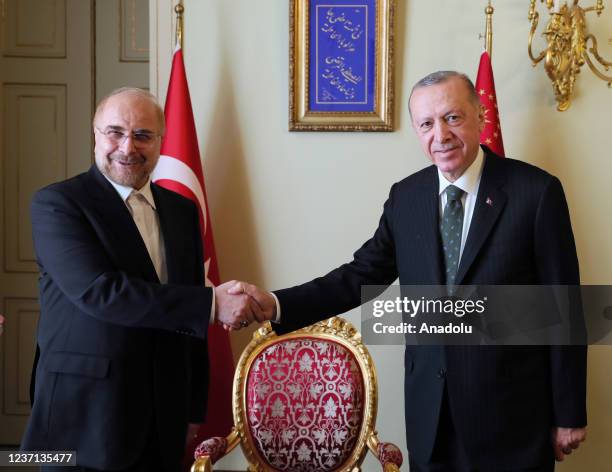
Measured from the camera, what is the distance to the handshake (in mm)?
2174

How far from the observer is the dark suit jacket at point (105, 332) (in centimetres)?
188

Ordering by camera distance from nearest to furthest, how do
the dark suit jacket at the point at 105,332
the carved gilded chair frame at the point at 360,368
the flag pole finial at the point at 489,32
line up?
the dark suit jacket at the point at 105,332 < the carved gilded chair frame at the point at 360,368 < the flag pole finial at the point at 489,32

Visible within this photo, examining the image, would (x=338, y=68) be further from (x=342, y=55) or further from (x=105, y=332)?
(x=105, y=332)

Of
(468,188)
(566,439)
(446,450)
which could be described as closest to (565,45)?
(468,188)

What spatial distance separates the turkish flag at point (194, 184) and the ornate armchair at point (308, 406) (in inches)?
17.0

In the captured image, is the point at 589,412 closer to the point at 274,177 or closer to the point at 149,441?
the point at 274,177

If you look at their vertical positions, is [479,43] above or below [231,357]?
above

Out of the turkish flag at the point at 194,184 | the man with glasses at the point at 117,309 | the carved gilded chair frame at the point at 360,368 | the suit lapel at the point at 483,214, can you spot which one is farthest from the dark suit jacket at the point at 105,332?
the turkish flag at the point at 194,184

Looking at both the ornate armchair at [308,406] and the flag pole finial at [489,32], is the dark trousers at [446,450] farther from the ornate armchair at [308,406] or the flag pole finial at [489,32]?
the flag pole finial at [489,32]

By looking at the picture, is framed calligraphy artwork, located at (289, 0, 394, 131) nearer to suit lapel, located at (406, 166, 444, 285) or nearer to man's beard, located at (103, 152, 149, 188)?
suit lapel, located at (406, 166, 444, 285)

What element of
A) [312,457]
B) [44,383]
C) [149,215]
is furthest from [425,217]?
[44,383]

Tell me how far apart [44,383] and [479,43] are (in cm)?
228

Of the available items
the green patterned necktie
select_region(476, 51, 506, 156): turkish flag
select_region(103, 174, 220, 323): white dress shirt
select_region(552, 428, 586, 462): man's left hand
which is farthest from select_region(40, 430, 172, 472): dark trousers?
select_region(476, 51, 506, 156): turkish flag

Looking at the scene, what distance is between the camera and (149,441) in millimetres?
1958
